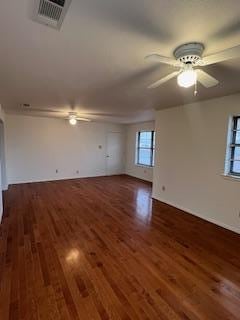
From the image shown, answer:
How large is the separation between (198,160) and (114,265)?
2.64m

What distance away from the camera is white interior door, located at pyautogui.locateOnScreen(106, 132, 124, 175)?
8180 mm

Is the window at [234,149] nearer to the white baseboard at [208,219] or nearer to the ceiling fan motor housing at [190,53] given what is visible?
the white baseboard at [208,219]

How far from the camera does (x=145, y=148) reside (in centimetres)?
762

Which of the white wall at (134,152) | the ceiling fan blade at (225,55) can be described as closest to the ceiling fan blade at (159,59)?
the ceiling fan blade at (225,55)

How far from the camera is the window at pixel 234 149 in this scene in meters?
3.30

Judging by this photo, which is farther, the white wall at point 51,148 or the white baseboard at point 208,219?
the white wall at point 51,148

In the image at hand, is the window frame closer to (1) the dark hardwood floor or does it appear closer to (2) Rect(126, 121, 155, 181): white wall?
(1) the dark hardwood floor

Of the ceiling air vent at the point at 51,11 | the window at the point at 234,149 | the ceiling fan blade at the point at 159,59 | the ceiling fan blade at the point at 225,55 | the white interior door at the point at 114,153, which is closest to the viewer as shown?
the ceiling air vent at the point at 51,11

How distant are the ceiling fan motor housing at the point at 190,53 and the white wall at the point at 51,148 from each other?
582 centimetres

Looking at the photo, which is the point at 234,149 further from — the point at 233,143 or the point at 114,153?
the point at 114,153

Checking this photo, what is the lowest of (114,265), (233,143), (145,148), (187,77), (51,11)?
(114,265)

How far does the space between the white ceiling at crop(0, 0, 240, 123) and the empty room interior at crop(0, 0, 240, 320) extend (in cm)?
1

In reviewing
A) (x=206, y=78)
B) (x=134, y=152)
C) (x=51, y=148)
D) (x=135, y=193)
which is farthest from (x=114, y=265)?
(x=134, y=152)

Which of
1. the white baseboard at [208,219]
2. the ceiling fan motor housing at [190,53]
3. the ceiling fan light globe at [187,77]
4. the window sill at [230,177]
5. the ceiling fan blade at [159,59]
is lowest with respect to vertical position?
the white baseboard at [208,219]
